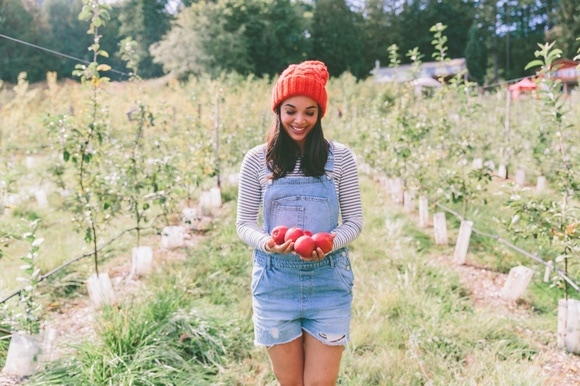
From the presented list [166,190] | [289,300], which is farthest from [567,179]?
[166,190]

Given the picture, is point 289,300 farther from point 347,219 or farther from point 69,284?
point 69,284

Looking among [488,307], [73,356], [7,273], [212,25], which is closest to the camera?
[73,356]

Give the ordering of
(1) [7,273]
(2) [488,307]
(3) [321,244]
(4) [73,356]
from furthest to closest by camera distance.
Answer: (1) [7,273]
(2) [488,307]
(4) [73,356]
(3) [321,244]

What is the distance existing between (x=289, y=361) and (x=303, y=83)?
3.28 feet

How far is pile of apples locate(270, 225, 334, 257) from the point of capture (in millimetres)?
1464

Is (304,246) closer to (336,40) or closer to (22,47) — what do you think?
(22,47)

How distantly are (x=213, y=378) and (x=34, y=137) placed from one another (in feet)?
32.1

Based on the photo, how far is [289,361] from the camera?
5.70ft

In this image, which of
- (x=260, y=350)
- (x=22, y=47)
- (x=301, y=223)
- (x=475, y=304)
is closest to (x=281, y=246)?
(x=301, y=223)

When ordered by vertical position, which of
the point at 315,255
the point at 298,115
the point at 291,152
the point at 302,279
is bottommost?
the point at 302,279

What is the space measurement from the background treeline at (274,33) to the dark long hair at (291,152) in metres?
18.9

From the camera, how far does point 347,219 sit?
1.76 meters

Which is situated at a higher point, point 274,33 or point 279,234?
point 274,33

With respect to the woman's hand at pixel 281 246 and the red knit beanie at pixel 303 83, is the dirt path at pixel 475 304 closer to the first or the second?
the woman's hand at pixel 281 246
